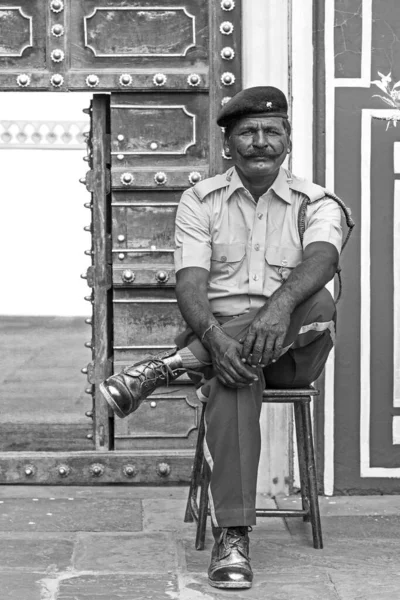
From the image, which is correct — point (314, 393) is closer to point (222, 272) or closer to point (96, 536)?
point (222, 272)

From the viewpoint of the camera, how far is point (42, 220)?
40.7ft

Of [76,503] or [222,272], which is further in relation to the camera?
[76,503]

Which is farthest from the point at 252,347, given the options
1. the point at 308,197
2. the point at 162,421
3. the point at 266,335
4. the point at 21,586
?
the point at 162,421

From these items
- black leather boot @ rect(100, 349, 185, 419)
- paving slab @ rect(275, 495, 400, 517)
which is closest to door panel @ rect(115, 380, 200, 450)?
paving slab @ rect(275, 495, 400, 517)

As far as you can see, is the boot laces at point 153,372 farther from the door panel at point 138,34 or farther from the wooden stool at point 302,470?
the door panel at point 138,34

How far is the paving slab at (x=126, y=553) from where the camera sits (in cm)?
373

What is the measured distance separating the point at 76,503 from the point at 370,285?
1.43 m

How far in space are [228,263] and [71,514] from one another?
1.16 meters

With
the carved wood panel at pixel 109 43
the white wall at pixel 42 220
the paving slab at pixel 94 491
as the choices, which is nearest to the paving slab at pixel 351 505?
the paving slab at pixel 94 491

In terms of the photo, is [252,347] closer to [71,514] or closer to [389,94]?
[71,514]

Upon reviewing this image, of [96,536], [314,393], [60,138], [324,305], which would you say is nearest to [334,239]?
[324,305]

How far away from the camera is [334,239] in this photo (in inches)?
153

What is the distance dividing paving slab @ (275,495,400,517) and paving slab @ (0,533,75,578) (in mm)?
969

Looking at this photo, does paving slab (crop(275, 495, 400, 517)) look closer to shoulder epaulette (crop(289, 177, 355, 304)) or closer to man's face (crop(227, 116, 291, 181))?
shoulder epaulette (crop(289, 177, 355, 304))
